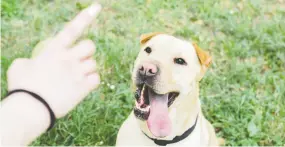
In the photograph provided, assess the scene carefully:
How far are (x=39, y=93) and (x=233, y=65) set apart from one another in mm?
2799

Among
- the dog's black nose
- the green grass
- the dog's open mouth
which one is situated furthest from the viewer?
the green grass

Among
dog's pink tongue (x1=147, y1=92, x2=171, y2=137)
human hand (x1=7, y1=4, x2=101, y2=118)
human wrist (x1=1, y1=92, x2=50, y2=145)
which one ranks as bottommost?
dog's pink tongue (x1=147, y1=92, x2=171, y2=137)

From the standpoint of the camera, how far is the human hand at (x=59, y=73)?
1565 millimetres

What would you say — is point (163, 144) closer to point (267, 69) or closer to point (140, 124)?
point (140, 124)

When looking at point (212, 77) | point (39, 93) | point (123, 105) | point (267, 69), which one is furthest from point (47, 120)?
point (267, 69)

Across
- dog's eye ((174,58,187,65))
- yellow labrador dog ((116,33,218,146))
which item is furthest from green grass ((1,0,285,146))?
dog's eye ((174,58,187,65))

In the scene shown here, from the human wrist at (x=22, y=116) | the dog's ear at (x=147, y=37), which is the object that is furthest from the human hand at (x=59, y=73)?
the dog's ear at (x=147, y=37)

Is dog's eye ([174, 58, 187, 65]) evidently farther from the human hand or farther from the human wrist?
the human wrist

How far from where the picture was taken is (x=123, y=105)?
377 cm

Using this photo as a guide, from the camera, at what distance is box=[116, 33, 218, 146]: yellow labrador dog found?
2340mm

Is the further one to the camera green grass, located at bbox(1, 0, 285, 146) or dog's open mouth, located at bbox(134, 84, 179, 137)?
green grass, located at bbox(1, 0, 285, 146)

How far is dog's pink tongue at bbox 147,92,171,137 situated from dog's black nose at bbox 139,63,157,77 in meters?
0.16

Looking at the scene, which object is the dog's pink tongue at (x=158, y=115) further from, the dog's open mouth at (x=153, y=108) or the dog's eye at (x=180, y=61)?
the dog's eye at (x=180, y=61)

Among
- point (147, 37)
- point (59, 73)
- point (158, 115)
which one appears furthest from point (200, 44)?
point (59, 73)
